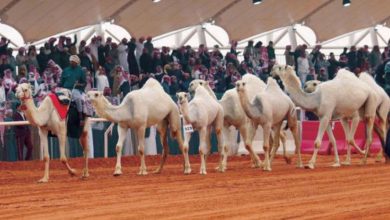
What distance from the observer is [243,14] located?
142ft

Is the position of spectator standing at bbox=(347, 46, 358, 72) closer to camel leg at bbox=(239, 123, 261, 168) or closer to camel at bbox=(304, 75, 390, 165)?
camel at bbox=(304, 75, 390, 165)

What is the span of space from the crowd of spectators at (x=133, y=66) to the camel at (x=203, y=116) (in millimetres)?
3376

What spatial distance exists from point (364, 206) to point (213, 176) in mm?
6899

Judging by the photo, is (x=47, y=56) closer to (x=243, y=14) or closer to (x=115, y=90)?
(x=115, y=90)

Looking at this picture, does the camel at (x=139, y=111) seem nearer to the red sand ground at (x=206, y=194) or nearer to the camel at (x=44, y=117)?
the red sand ground at (x=206, y=194)

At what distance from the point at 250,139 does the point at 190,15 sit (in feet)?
64.7

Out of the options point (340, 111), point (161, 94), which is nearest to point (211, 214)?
point (161, 94)

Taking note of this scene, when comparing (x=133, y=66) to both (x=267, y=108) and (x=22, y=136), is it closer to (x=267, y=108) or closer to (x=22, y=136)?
(x=22, y=136)

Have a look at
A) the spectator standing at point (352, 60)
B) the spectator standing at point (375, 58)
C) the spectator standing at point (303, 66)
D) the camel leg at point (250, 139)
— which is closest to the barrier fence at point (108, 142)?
the spectator standing at point (303, 66)

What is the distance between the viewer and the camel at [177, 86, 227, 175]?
822 inches

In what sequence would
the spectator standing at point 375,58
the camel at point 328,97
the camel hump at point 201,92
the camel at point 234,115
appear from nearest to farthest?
the camel hump at point 201,92 → the camel at point 328,97 → the camel at point 234,115 → the spectator standing at point 375,58

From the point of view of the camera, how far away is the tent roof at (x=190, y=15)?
35.6 meters

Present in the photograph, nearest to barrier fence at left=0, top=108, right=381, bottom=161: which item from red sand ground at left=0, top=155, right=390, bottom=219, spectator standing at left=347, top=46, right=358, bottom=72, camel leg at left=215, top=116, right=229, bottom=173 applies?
red sand ground at left=0, top=155, right=390, bottom=219

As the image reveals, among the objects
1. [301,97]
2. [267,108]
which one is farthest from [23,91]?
[301,97]
